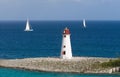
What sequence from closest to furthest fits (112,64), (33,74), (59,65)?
(33,74) → (112,64) → (59,65)

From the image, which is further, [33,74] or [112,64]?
[112,64]

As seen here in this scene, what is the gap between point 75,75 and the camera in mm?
44938

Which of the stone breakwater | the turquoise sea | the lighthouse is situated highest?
the lighthouse

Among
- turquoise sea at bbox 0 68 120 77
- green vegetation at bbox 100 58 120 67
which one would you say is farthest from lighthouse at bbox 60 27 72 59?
turquoise sea at bbox 0 68 120 77

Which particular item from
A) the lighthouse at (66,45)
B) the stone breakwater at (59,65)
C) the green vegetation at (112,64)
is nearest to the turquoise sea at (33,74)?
the stone breakwater at (59,65)

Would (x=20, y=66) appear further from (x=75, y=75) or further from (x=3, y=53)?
(x=3, y=53)

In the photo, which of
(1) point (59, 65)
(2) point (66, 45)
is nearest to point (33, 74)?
(1) point (59, 65)

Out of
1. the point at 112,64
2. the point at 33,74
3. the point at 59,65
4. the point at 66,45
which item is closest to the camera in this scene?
the point at 33,74

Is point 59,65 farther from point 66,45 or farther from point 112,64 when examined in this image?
point 112,64

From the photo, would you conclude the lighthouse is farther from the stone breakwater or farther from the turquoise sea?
the turquoise sea

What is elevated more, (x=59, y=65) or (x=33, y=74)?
(x=59, y=65)

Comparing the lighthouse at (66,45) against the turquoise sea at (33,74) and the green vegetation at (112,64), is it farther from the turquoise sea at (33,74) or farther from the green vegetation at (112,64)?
the turquoise sea at (33,74)

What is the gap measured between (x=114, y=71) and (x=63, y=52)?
7471 millimetres

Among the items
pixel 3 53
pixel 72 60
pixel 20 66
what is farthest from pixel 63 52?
pixel 3 53
